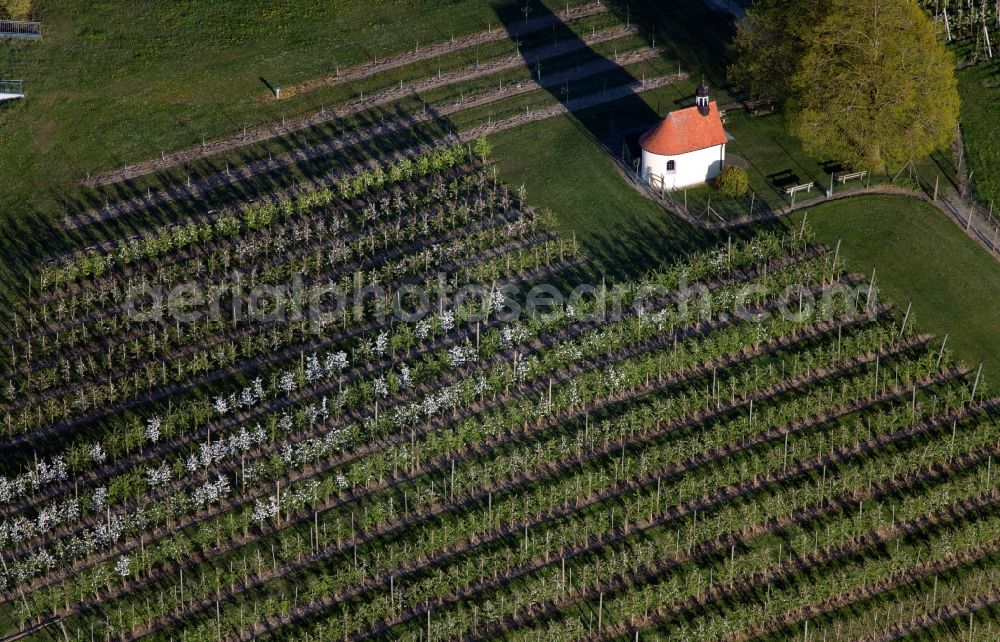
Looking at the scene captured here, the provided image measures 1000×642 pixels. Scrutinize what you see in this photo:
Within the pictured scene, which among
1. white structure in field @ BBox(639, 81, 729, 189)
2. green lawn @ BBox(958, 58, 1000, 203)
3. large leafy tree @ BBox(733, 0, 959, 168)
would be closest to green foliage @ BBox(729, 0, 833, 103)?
large leafy tree @ BBox(733, 0, 959, 168)

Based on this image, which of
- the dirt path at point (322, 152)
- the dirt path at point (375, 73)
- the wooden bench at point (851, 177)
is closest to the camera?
the dirt path at point (322, 152)

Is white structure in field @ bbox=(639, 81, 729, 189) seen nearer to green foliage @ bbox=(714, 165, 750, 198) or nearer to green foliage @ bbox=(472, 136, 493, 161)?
green foliage @ bbox=(714, 165, 750, 198)

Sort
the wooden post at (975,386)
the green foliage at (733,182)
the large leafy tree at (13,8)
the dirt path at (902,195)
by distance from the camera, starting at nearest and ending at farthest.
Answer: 1. the wooden post at (975,386)
2. the dirt path at (902,195)
3. the green foliage at (733,182)
4. the large leafy tree at (13,8)

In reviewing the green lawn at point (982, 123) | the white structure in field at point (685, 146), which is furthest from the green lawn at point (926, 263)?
the white structure in field at point (685, 146)

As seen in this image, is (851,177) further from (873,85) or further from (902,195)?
(873,85)

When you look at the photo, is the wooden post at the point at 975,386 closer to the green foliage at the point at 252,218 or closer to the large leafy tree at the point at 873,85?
the large leafy tree at the point at 873,85

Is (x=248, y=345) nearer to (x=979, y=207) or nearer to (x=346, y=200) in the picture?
(x=346, y=200)
